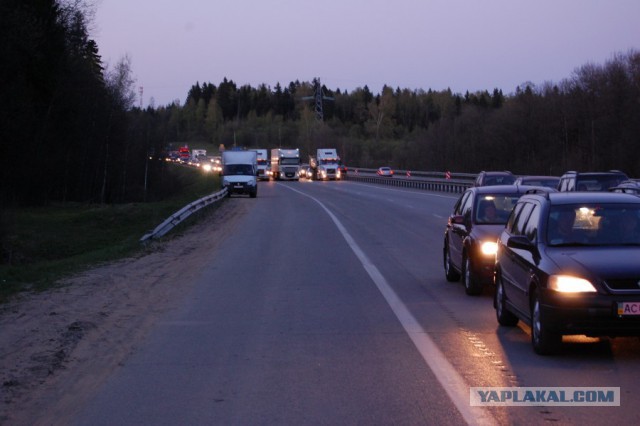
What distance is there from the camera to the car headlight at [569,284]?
8461 mm

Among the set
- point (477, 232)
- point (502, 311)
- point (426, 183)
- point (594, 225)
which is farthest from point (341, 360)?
point (426, 183)

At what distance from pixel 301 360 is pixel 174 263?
415 inches

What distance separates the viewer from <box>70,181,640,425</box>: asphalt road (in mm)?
6922

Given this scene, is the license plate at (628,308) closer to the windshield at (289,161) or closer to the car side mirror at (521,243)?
the car side mirror at (521,243)

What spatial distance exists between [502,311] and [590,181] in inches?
550

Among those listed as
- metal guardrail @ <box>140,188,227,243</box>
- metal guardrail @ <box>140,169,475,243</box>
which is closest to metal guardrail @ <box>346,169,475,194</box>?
metal guardrail @ <box>140,169,475,243</box>

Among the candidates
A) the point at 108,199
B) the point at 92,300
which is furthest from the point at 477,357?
the point at 108,199

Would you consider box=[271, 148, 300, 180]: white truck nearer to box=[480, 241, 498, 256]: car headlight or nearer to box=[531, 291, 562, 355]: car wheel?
box=[480, 241, 498, 256]: car headlight

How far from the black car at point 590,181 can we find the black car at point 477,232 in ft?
29.3

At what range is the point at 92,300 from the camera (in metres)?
13.5

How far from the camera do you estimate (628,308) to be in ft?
27.3

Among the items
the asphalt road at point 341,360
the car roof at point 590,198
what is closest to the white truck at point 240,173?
the asphalt road at point 341,360

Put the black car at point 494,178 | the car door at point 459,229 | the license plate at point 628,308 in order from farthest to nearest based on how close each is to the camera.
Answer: the black car at point 494,178
the car door at point 459,229
the license plate at point 628,308

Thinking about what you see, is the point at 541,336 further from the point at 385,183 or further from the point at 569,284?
the point at 385,183
